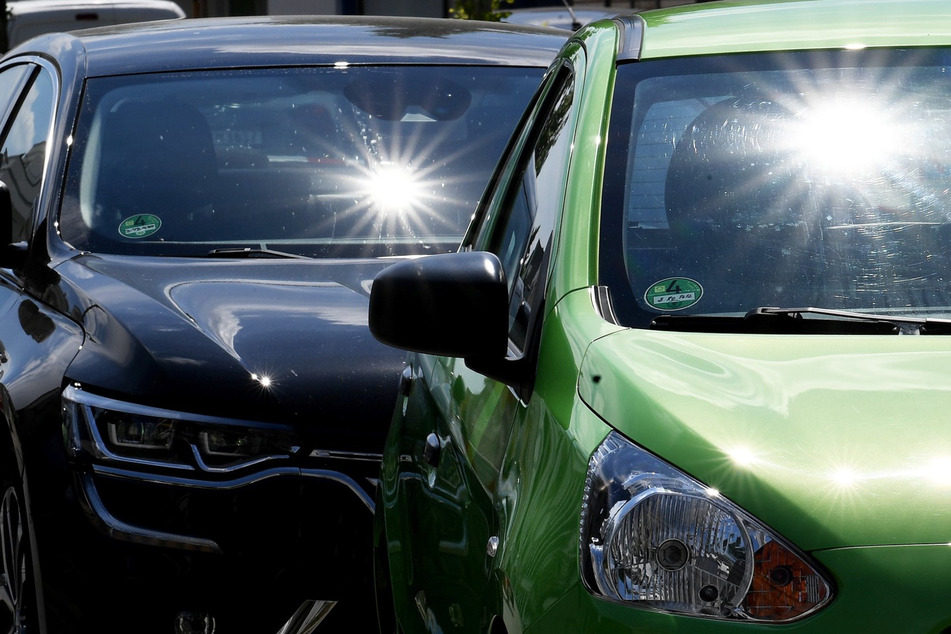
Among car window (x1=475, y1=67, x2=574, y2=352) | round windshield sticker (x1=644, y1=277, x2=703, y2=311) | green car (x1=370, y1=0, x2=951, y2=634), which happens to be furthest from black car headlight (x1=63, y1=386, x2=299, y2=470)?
round windshield sticker (x1=644, y1=277, x2=703, y2=311)

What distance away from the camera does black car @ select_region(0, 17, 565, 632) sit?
357cm

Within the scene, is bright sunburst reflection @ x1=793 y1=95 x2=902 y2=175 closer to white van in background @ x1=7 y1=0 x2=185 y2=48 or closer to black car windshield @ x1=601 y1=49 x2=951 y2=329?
black car windshield @ x1=601 y1=49 x2=951 y2=329

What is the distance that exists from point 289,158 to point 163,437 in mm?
1486

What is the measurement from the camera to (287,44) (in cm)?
518

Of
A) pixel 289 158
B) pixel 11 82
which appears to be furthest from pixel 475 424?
pixel 11 82

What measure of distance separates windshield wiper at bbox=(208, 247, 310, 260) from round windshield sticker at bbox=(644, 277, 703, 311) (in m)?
2.21

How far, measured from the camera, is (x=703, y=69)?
110 inches

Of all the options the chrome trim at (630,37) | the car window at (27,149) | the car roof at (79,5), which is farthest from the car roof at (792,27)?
the car roof at (79,5)

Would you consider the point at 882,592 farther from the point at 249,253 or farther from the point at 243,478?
the point at 249,253

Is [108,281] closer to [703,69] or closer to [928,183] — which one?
[703,69]

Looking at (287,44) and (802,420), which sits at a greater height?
(802,420)

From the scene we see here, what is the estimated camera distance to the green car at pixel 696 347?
179 cm

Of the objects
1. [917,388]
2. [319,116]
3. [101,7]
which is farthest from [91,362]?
[101,7]

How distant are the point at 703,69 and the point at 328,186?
83.9 inches
